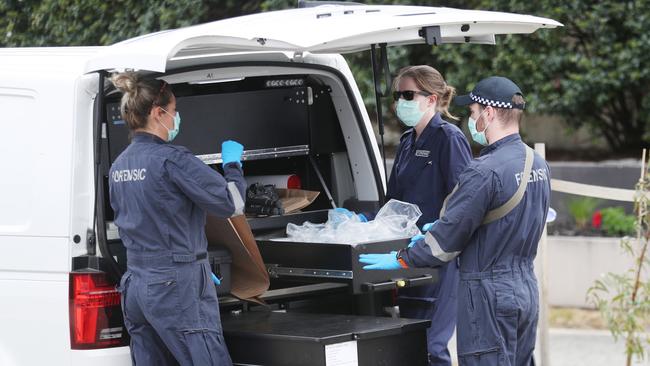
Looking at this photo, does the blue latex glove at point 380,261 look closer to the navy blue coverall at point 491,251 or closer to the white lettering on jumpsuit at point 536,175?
the navy blue coverall at point 491,251

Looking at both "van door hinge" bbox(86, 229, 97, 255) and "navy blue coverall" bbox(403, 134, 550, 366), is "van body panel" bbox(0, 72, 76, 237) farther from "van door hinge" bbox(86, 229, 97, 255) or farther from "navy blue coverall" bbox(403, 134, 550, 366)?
"navy blue coverall" bbox(403, 134, 550, 366)

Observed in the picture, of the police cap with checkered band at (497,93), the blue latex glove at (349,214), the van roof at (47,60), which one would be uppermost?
the van roof at (47,60)

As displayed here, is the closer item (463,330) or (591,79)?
(463,330)

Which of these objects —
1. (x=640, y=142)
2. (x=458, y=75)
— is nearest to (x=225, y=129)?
(x=458, y=75)

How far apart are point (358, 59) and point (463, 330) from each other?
6118mm

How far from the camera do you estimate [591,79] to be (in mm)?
9320

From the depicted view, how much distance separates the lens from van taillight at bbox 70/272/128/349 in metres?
4.18

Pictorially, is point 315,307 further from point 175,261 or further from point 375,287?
point 175,261

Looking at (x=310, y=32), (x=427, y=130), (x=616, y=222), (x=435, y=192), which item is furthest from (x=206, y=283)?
(x=616, y=222)

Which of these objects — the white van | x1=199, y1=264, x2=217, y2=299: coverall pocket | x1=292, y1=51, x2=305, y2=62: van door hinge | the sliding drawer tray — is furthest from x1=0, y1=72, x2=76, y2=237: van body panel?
x1=292, y1=51, x2=305, y2=62: van door hinge

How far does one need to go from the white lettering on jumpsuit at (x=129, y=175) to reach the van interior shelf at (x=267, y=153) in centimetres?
72

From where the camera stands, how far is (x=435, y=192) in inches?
205

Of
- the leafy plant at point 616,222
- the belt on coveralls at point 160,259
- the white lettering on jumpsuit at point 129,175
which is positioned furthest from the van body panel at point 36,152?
the leafy plant at point 616,222

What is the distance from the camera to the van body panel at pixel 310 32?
157 inches
